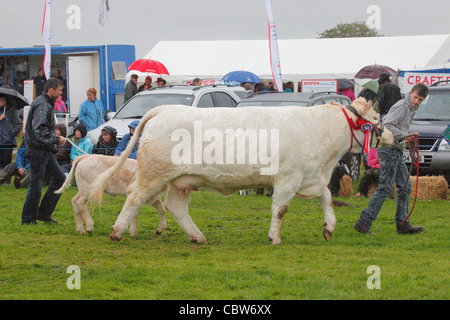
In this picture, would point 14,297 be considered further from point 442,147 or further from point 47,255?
point 442,147

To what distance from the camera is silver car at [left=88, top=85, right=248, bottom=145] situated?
1582 centimetres

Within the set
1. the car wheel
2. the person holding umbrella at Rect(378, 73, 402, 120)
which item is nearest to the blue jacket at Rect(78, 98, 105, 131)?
the car wheel

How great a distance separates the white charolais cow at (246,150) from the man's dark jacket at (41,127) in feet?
4.56

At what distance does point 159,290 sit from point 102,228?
4040 millimetres

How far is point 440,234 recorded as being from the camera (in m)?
9.65

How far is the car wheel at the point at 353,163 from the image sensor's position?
1519cm

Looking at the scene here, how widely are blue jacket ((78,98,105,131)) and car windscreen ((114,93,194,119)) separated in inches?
57.7

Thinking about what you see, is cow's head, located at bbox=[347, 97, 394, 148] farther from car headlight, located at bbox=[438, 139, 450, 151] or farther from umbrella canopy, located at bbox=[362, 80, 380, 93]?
umbrella canopy, located at bbox=[362, 80, 380, 93]

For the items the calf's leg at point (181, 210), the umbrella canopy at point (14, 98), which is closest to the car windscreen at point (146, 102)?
the umbrella canopy at point (14, 98)

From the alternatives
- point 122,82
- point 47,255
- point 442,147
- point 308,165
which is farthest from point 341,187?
point 122,82

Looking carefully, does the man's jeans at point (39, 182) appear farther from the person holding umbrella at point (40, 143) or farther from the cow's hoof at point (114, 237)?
the cow's hoof at point (114, 237)

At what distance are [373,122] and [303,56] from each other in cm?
2268
